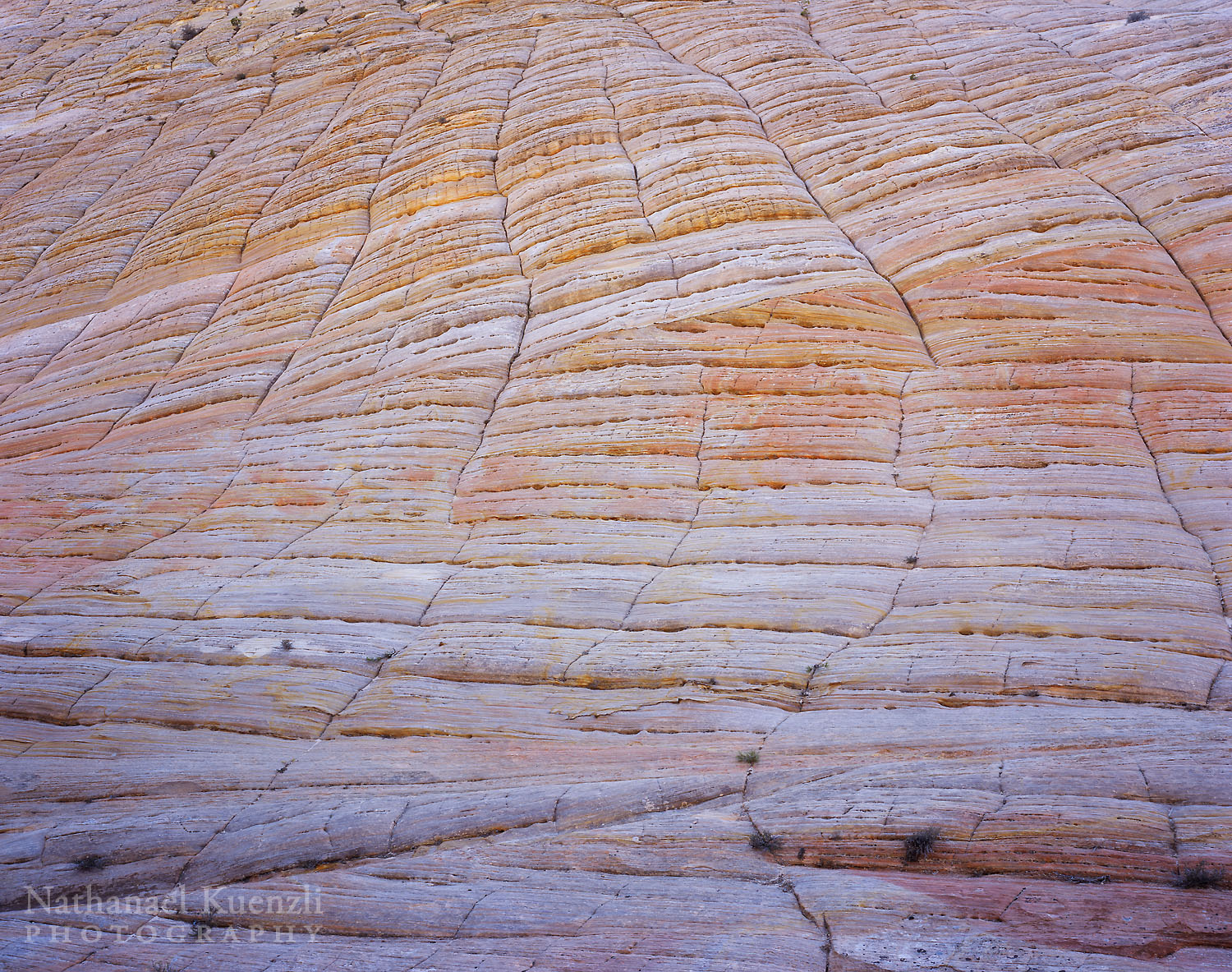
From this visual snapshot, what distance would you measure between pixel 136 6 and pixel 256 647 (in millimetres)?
31222

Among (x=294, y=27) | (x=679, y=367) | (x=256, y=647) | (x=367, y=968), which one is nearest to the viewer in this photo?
(x=367, y=968)

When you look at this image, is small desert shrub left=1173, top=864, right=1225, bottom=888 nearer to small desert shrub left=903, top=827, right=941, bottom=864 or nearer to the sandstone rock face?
the sandstone rock face

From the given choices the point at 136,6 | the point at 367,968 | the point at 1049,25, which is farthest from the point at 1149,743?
the point at 136,6

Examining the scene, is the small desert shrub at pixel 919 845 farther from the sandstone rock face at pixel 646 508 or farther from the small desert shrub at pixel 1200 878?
the small desert shrub at pixel 1200 878

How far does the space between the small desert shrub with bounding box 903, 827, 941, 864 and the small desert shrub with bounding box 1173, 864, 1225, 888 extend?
4.95ft

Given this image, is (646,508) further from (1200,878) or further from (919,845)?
(1200,878)

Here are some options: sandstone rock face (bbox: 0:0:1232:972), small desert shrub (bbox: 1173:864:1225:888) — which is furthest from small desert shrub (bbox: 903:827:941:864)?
small desert shrub (bbox: 1173:864:1225:888)

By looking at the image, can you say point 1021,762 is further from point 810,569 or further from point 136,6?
point 136,6

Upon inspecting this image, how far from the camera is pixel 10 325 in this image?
67.9 ft

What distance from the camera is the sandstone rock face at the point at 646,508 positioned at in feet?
22.0

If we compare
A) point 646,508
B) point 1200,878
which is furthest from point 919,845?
point 646,508

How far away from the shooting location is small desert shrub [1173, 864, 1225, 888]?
5.96 metres

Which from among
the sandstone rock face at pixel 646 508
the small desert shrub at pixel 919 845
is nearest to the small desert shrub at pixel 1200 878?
the sandstone rock face at pixel 646 508

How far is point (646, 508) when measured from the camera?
12195 mm
